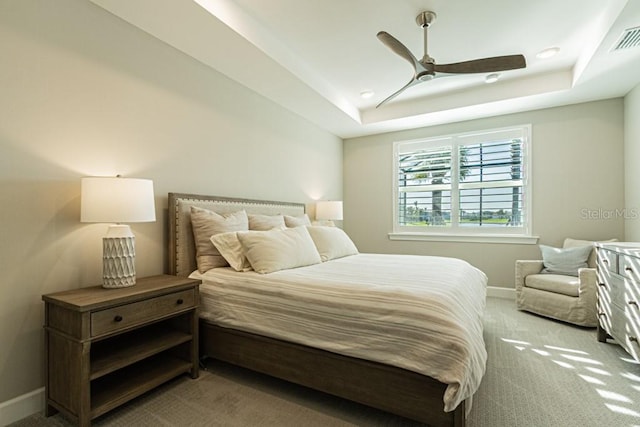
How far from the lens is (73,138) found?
1953 mm

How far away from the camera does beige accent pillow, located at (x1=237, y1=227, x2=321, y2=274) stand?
7.54ft

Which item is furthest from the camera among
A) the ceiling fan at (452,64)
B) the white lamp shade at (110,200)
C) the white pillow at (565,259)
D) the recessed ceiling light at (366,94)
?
the recessed ceiling light at (366,94)

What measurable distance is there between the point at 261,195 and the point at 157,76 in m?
1.52

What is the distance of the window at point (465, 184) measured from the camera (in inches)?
165

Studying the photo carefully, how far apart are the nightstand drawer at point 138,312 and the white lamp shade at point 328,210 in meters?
2.47

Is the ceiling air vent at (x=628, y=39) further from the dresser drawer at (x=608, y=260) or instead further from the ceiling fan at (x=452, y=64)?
the dresser drawer at (x=608, y=260)

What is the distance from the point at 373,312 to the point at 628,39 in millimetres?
2921

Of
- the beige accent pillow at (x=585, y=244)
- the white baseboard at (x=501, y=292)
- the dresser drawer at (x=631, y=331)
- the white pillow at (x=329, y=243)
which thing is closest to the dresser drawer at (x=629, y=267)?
the dresser drawer at (x=631, y=331)

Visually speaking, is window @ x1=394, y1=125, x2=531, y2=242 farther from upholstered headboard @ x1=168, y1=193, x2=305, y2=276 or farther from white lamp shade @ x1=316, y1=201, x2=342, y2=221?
upholstered headboard @ x1=168, y1=193, x2=305, y2=276

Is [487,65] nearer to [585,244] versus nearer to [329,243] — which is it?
[329,243]

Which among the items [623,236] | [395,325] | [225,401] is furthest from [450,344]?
[623,236]

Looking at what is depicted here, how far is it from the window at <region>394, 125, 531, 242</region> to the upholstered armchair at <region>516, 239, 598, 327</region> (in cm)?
69

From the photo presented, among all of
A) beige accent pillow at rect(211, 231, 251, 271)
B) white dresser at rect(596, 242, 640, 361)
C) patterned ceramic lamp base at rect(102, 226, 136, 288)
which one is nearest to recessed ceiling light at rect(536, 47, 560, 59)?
white dresser at rect(596, 242, 640, 361)

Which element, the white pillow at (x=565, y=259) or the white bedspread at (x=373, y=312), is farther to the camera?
the white pillow at (x=565, y=259)
